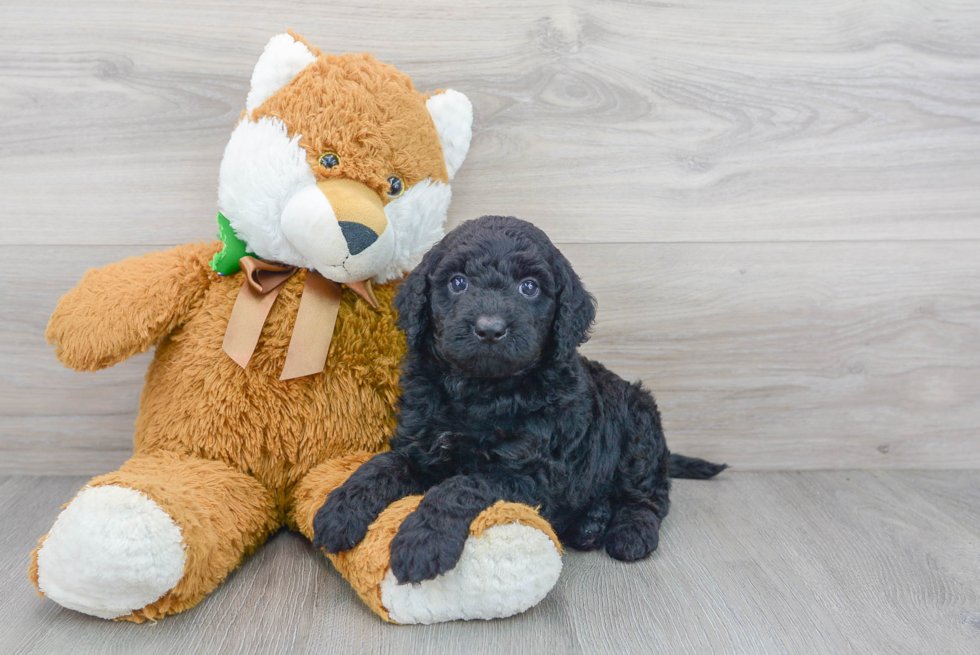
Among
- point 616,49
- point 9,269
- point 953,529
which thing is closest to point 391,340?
point 616,49

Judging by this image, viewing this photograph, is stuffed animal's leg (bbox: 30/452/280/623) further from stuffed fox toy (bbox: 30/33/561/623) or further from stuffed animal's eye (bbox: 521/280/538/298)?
stuffed animal's eye (bbox: 521/280/538/298)

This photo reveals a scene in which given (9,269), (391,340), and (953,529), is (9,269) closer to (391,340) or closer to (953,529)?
(391,340)

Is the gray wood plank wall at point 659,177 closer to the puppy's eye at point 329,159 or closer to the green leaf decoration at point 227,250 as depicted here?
the green leaf decoration at point 227,250

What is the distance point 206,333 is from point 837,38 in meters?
1.57

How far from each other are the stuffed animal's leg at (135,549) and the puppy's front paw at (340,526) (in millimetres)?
→ 182

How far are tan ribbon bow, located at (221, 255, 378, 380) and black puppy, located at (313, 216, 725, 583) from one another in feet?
0.52

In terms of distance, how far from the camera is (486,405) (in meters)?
1.24

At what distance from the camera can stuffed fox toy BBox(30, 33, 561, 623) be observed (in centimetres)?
125

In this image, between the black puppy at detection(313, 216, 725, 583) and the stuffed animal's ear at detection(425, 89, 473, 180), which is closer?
the black puppy at detection(313, 216, 725, 583)

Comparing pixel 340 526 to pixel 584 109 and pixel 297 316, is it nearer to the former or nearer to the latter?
pixel 297 316

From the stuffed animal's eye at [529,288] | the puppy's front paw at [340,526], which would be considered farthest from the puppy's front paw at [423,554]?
the stuffed animal's eye at [529,288]

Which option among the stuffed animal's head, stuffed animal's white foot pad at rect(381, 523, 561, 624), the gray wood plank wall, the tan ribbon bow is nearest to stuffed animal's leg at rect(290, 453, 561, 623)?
stuffed animal's white foot pad at rect(381, 523, 561, 624)

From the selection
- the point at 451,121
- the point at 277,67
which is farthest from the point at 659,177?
the point at 277,67

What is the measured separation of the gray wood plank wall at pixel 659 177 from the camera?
1.62 metres
